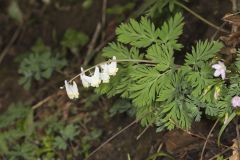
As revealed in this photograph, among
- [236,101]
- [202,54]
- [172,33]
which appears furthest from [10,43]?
[236,101]

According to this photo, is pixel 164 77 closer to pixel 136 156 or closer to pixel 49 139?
pixel 136 156

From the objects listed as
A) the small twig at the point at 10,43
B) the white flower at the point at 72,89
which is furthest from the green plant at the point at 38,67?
the white flower at the point at 72,89

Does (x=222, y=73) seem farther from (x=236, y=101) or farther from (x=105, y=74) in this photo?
(x=105, y=74)

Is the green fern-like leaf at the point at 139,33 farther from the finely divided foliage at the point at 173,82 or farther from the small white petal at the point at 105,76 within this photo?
the small white petal at the point at 105,76

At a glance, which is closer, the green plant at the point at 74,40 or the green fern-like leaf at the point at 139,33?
the green fern-like leaf at the point at 139,33

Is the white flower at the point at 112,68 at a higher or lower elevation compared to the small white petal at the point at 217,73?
higher

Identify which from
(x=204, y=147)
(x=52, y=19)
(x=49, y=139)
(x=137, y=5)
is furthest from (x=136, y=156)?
(x=52, y=19)

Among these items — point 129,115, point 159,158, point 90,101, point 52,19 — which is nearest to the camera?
point 159,158
